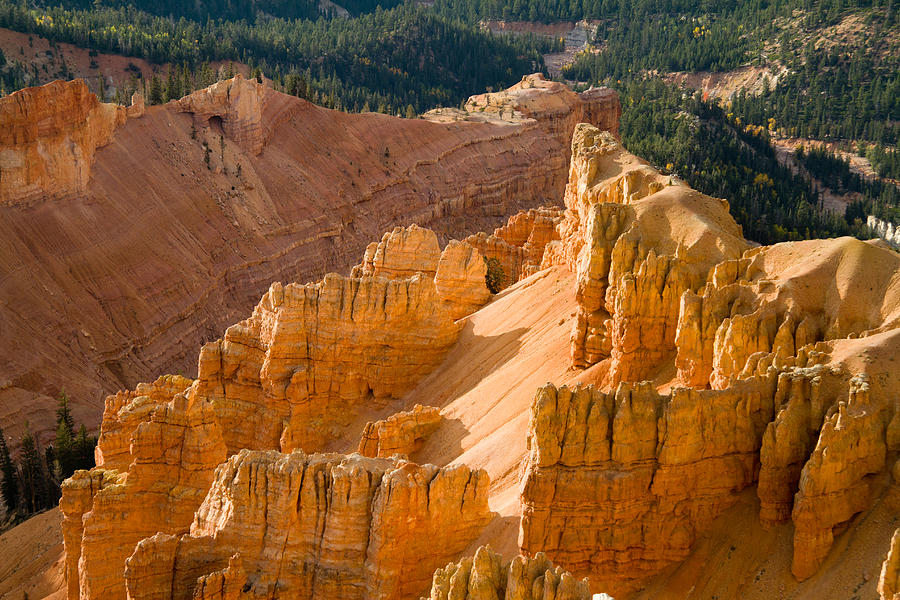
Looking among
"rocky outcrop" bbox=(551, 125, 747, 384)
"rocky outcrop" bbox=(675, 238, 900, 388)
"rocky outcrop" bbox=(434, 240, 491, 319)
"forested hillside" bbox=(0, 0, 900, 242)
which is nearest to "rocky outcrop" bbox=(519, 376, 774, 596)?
"rocky outcrop" bbox=(675, 238, 900, 388)

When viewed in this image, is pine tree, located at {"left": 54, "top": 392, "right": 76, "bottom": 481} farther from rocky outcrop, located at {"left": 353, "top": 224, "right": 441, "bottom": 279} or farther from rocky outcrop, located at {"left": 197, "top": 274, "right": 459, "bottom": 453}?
rocky outcrop, located at {"left": 353, "top": 224, "right": 441, "bottom": 279}

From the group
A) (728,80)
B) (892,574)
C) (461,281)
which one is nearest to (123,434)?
(461,281)

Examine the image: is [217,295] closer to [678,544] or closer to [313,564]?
[313,564]

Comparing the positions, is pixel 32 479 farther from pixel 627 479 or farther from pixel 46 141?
pixel 627 479

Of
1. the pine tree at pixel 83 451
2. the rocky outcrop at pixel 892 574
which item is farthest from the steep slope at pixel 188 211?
the rocky outcrop at pixel 892 574

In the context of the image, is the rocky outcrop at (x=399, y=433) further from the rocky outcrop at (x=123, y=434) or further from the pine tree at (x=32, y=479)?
the pine tree at (x=32, y=479)

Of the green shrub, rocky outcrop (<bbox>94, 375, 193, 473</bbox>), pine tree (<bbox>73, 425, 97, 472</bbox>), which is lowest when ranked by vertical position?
pine tree (<bbox>73, 425, 97, 472</bbox>)
